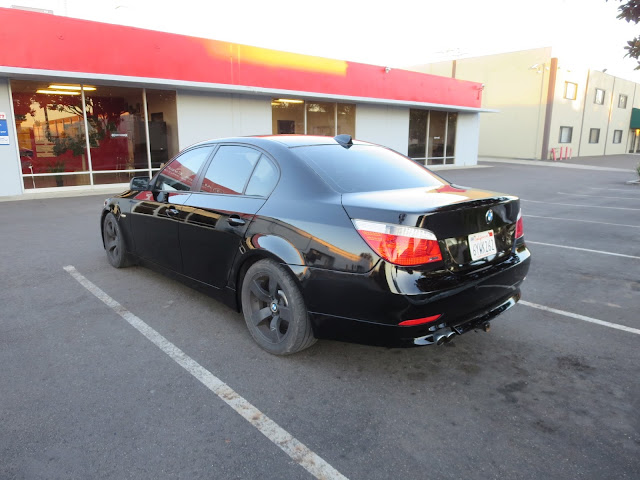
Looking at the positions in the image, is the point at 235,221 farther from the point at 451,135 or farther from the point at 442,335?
the point at 451,135

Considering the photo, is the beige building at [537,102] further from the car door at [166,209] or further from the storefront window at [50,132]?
the car door at [166,209]

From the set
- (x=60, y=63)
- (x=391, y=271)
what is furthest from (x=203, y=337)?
(x=60, y=63)

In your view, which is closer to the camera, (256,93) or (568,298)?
(568,298)

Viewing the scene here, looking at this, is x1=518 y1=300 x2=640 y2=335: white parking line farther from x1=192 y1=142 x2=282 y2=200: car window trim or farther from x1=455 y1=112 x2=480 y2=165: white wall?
x1=455 y1=112 x2=480 y2=165: white wall

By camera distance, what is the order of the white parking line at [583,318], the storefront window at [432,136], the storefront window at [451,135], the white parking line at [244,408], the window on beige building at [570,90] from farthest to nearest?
1. the window on beige building at [570,90]
2. the storefront window at [451,135]
3. the storefront window at [432,136]
4. the white parking line at [583,318]
5. the white parking line at [244,408]

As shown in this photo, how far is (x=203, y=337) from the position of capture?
3729mm

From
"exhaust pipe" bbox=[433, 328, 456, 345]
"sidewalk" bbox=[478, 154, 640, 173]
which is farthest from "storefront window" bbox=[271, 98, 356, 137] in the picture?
"exhaust pipe" bbox=[433, 328, 456, 345]

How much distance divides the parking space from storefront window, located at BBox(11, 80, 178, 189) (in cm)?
983

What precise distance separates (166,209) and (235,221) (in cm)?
115

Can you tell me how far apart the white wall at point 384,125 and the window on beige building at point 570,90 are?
1859 centimetres

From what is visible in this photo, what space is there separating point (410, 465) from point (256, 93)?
15.7 m

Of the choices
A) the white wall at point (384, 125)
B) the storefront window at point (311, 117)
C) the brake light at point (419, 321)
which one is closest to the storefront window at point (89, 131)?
the storefront window at point (311, 117)

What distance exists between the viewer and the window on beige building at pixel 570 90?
112 ft

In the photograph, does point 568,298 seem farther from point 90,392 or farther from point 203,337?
point 90,392
